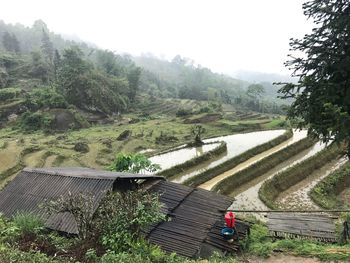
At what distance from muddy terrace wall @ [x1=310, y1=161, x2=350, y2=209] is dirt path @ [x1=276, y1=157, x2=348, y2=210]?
443 millimetres

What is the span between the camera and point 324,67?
10992mm

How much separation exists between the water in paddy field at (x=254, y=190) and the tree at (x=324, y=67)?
974 cm

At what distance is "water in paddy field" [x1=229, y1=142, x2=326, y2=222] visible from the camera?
21611 mm

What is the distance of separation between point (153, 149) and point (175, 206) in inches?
923

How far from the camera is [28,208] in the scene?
1256 centimetres

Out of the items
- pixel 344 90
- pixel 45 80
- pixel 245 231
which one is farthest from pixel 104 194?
pixel 45 80

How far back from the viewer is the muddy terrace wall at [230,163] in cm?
2486

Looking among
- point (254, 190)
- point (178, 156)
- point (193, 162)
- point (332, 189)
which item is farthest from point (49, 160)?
point (332, 189)

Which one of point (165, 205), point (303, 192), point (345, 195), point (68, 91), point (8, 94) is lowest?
point (345, 195)

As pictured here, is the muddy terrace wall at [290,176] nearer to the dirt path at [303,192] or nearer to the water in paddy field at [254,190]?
the dirt path at [303,192]

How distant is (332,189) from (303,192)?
2387mm

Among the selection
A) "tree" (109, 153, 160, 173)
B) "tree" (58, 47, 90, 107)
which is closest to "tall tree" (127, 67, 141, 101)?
"tree" (58, 47, 90, 107)

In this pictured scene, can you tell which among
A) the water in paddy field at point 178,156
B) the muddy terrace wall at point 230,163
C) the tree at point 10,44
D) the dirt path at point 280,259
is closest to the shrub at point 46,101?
the water in paddy field at point 178,156

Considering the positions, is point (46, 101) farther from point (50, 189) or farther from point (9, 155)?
point (50, 189)
